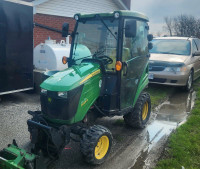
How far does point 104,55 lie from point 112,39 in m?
0.31

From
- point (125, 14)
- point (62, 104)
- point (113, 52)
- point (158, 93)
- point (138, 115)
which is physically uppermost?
point (125, 14)

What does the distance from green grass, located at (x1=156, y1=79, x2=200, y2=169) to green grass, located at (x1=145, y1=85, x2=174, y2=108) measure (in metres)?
1.51

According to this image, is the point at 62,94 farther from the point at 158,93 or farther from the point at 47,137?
the point at 158,93

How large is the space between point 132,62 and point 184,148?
180cm

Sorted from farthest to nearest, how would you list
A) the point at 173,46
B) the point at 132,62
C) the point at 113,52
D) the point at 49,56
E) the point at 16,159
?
the point at 173,46 < the point at 49,56 < the point at 132,62 < the point at 113,52 < the point at 16,159

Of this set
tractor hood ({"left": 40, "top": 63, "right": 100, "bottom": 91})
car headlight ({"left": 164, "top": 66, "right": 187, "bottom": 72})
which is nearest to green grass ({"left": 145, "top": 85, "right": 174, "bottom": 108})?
car headlight ({"left": 164, "top": 66, "right": 187, "bottom": 72})

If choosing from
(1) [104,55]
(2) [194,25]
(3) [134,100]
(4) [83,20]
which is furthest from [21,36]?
(2) [194,25]

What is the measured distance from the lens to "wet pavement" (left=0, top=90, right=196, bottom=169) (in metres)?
3.71

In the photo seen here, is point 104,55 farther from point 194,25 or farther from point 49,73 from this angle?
point 194,25

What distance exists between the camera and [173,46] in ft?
28.4

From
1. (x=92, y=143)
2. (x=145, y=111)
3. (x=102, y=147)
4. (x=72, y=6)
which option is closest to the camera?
(x=92, y=143)

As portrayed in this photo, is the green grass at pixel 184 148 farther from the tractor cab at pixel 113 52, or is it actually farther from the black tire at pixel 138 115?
the tractor cab at pixel 113 52

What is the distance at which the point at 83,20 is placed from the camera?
4.31m

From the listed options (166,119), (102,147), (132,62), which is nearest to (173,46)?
(166,119)
